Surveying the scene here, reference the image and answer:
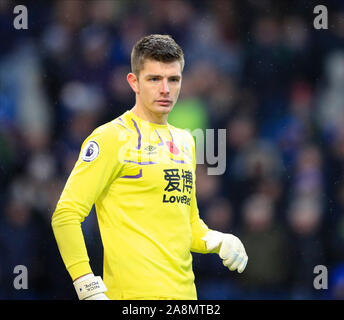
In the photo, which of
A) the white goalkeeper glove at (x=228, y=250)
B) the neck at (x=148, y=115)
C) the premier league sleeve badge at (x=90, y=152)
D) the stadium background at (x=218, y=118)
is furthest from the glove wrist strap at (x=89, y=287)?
the stadium background at (x=218, y=118)

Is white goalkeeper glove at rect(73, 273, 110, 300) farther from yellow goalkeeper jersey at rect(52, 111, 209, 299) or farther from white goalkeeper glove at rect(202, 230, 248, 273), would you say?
white goalkeeper glove at rect(202, 230, 248, 273)

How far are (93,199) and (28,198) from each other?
2.82m

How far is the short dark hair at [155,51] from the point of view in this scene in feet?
11.3

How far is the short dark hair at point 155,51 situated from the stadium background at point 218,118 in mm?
2453

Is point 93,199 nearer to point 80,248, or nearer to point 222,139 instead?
point 80,248

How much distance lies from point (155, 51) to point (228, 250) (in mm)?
1188

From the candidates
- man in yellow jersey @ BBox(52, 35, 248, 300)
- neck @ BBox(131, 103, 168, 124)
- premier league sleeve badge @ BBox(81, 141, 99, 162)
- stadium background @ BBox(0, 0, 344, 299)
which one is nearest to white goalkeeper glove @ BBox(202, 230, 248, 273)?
man in yellow jersey @ BBox(52, 35, 248, 300)

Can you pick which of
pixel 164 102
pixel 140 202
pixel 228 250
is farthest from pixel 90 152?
pixel 228 250

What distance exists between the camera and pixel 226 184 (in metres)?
6.19

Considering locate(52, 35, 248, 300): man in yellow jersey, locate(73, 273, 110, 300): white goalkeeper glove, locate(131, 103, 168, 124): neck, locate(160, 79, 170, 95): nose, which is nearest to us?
locate(73, 273, 110, 300): white goalkeeper glove

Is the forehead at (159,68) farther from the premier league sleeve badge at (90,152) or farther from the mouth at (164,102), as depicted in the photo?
the premier league sleeve badge at (90,152)

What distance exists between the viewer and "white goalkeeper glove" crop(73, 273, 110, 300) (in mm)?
2977

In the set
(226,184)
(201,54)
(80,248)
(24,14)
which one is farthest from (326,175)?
(80,248)

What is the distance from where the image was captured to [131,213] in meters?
3.25
